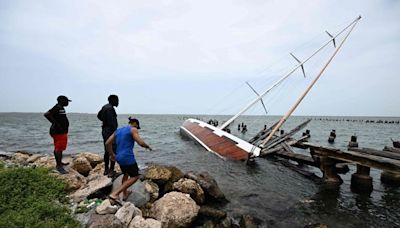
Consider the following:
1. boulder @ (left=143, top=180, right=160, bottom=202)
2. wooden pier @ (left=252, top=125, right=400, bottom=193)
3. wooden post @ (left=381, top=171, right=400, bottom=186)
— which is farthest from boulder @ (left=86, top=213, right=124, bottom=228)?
wooden post @ (left=381, top=171, right=400, bottom=186)

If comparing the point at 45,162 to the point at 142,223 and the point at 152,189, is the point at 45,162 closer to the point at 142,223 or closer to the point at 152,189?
the point at 152,189

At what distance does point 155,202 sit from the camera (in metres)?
6.00

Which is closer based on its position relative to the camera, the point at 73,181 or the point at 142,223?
the point at 142,223

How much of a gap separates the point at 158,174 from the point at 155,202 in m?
1.24

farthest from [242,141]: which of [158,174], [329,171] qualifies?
[158,174]

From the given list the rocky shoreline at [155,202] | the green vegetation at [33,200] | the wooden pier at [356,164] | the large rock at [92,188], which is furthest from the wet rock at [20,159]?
the wooden pier at [356,164]

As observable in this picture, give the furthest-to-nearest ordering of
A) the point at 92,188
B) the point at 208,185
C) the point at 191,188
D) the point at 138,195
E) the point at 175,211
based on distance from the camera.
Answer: the point at 208,185, the point at 191,188, the point at 92,188, the point at 138,195, the point at 175,211

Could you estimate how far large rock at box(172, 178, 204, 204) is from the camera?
6.84 m

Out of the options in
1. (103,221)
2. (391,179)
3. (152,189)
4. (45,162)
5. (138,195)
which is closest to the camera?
(103,221)

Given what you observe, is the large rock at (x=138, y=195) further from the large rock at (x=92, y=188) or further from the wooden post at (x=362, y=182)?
the wooden post at (x=362, y=182)

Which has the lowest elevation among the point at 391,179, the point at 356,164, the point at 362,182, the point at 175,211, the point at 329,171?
the point at 391,179

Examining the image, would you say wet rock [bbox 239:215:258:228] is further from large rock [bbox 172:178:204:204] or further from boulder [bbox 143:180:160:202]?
boulder [bbox 143:180:160:202]

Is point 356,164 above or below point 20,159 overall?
above

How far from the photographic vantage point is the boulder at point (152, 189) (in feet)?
21.0
